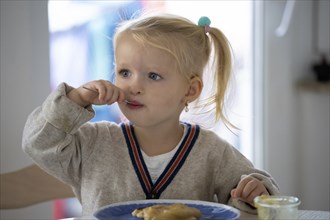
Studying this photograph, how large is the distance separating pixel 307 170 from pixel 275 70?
17.6 inches

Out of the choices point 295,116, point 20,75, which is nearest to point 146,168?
point 20,75

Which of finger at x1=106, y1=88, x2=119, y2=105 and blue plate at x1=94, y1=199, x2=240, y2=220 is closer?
blue plate at x1=94, y1=199, x2=240, y2=220

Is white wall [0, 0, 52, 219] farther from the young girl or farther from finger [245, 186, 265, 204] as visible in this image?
finger [245, 186, 265, 204]


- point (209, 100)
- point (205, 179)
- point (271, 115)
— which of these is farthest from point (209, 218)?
point (271, 115)

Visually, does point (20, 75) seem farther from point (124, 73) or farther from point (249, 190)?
point (249, 190)

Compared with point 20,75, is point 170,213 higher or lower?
lower

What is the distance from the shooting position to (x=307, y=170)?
7.70ft

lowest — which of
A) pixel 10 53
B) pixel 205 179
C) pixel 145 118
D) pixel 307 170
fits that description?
pixel 307 170

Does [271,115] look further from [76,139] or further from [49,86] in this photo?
[76,139]

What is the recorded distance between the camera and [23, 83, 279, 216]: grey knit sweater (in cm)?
108

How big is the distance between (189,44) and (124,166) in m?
0.30

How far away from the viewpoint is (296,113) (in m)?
2.31

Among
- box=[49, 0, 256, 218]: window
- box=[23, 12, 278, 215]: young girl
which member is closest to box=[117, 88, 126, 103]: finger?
box=[23, 12, 278, 215]: young girl

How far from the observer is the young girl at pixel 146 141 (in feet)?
3.55
